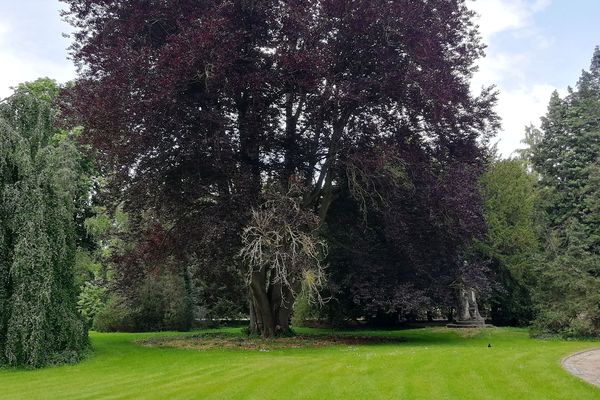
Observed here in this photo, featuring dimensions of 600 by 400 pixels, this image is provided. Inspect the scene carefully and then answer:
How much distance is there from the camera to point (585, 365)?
34.9 feet

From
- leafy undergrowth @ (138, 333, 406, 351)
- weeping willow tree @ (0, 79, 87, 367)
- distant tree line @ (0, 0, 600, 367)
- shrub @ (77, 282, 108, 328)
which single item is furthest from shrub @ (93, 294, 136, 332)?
weeping willow tree @ (0, 79, 87, 367)

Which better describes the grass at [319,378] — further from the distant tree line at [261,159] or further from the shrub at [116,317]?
the shrub at [116,317]

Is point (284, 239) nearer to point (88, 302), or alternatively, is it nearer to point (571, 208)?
point (88, 302)

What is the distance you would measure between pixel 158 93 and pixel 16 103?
4.77 m

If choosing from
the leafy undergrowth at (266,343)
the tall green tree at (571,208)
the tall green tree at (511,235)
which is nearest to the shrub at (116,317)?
the leafy undergrowth at (266,343)

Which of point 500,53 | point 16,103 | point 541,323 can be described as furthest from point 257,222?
point 541,323

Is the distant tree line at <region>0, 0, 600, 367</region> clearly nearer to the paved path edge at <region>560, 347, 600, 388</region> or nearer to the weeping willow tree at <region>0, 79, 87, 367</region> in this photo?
the weeping willow tree at <region>0, 79, 87, 367</region>

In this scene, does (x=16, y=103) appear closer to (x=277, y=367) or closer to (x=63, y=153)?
(x=63, y=153)

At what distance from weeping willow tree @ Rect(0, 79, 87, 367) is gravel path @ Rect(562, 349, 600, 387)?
40.3 ft

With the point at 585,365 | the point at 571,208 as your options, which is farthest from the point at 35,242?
the point at 571,208

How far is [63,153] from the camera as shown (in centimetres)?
1528

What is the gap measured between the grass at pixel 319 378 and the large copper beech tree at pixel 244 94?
160 inches

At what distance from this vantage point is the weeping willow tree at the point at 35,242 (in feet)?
44.2

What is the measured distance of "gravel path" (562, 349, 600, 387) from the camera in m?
9.12
